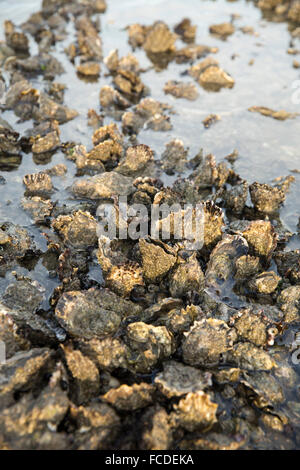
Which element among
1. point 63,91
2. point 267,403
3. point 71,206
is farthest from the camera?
point 63,91

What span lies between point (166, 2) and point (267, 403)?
672 inches

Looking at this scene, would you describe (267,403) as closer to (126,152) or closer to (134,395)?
(134,395)

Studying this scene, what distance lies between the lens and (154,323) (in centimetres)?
483

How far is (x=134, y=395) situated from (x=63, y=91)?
8866mm

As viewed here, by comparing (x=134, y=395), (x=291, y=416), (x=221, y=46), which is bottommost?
(x=291, y=416)

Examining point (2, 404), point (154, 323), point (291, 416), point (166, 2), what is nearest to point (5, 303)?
point (2, 404)

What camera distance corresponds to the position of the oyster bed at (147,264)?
391 centimetres

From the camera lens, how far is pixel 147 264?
5340 mm

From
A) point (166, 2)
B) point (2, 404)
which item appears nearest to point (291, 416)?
point (2, 404)

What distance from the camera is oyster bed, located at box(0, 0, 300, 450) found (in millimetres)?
3912

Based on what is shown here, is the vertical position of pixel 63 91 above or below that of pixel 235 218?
above
